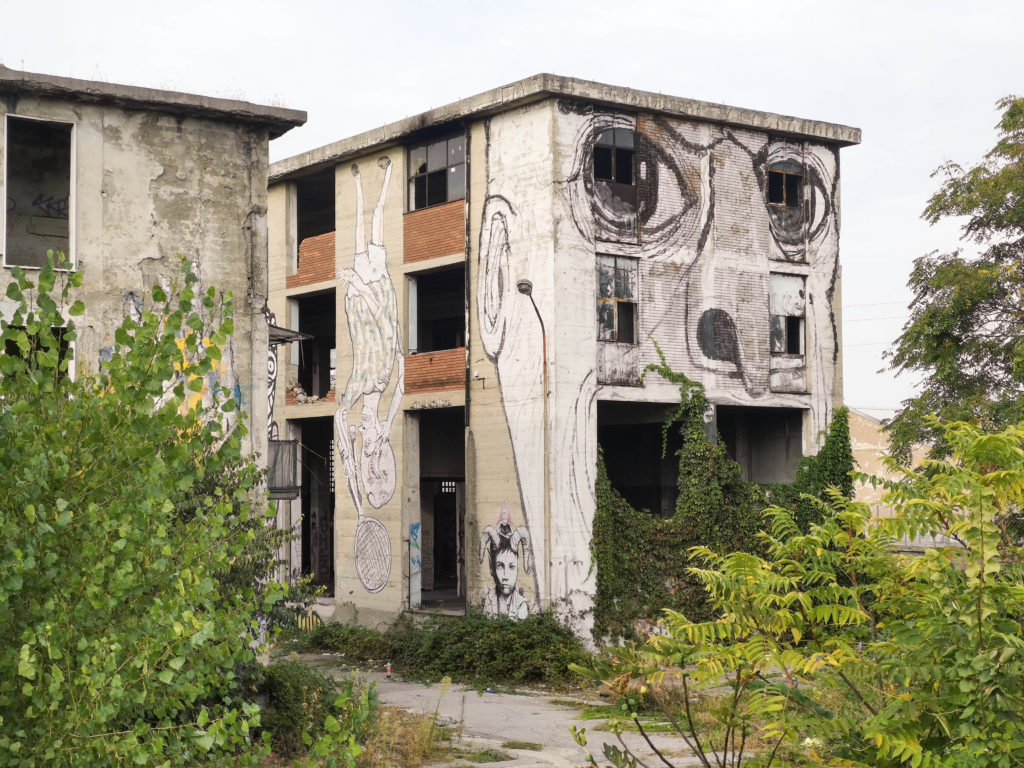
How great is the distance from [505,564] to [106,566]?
1930 centimetres

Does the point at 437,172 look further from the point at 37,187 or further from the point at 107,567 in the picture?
the point at 107,567

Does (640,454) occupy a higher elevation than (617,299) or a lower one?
lower

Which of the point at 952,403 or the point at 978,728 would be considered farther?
the point at 952,403

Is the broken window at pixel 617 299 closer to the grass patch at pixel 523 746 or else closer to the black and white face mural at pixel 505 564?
the black and white face mural at pixel 505 564

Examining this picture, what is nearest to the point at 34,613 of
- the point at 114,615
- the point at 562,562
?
the point at 114,615

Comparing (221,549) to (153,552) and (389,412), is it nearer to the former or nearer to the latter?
(153,552)

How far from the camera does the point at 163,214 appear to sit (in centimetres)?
1686

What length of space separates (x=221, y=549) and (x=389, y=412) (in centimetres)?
2194

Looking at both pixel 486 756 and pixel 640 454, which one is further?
pixel 640 454

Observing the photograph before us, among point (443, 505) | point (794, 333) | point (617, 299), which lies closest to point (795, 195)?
point (794, 333)

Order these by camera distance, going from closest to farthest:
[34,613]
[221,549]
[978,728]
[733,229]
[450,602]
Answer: [34,613], [221,549], [978,728], [733,229], [450,602]

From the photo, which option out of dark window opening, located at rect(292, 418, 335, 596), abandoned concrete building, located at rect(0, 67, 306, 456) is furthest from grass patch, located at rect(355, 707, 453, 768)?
dark window opening, located at rect(292, 418, 335, 596)

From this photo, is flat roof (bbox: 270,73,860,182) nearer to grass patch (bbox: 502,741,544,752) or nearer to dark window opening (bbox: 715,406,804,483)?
dark window opening (bbox: 715,406,804,483)

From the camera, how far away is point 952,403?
25.9m
